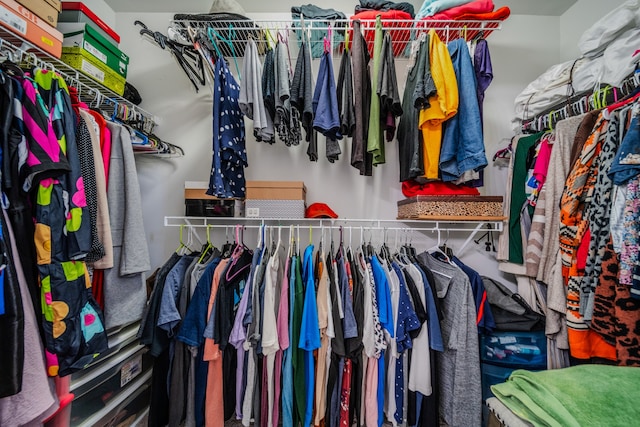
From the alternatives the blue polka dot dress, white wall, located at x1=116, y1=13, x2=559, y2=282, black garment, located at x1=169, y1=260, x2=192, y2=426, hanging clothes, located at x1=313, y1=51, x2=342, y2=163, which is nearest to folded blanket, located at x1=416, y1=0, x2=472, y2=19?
white wall, located at x1=116, y1=13, x2=559, y2=282

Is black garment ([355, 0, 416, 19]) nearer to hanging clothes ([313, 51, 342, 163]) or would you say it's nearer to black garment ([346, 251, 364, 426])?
hanging clothes ([313, 51, 342, 163])

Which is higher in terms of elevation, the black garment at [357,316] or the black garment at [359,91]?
the black garment at [359,91]

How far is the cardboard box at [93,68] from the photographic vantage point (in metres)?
1.24

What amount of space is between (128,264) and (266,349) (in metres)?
0.76

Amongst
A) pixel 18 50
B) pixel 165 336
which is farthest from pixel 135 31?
pixel 165 336

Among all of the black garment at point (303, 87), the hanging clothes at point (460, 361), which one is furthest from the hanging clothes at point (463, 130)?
the black garment at point (303, 87)

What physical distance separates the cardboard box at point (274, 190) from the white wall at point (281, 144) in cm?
34

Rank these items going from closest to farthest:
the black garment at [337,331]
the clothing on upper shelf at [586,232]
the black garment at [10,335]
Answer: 1. the black garment at [10,335]
2. the clothing on upper shelf at [586,232]
3. the black garment at [337,331]

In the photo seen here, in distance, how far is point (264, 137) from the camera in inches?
54.6

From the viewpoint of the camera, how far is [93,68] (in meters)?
1.32

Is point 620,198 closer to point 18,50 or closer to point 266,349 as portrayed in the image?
point 266,349

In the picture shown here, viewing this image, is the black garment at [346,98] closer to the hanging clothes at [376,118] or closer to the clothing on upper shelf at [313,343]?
the hanging clothes at [376,118]

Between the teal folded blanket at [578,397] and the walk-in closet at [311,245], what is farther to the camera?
the walk-in closet at [311,245]

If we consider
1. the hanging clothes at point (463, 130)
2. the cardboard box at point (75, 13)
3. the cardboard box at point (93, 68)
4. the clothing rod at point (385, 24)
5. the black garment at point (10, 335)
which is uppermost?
the clothing rod at point (385, 24)
